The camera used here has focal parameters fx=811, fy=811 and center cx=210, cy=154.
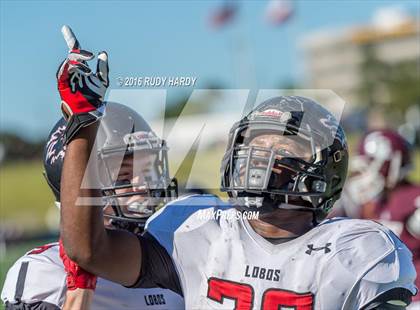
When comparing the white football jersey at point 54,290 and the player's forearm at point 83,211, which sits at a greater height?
the player's forearm at point 83,211

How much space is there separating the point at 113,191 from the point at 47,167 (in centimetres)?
29

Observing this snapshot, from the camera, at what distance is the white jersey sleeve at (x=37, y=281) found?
254 cm

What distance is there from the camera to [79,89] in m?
2.06

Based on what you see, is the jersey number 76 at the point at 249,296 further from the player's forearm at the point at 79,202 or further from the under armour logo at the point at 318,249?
the player's forearm at the point at 79,202

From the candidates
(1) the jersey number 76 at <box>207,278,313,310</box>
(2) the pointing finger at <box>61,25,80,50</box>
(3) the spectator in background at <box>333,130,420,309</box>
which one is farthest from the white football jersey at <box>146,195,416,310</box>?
(3) the spectator in background at <box>333,130,420,309</box>

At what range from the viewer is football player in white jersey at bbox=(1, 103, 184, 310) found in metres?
2.55

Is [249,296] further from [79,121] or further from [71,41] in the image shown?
[71,41]

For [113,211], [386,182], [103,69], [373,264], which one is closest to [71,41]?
[103,69]

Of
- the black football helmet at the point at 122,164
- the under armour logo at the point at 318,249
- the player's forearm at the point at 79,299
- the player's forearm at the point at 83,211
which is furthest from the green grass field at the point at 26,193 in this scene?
the under armour logo at the point at 318,249

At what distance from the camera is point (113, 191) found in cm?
273

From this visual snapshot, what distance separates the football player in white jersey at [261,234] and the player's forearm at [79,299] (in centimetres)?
10

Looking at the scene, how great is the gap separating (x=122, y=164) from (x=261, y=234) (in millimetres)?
765

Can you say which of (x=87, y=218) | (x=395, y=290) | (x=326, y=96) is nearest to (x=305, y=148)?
(x=395, y=290)

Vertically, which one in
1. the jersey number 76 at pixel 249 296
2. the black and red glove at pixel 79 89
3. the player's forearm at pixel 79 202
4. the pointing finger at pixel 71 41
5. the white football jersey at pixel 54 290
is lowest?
the white football jersey at pixel 54 290
